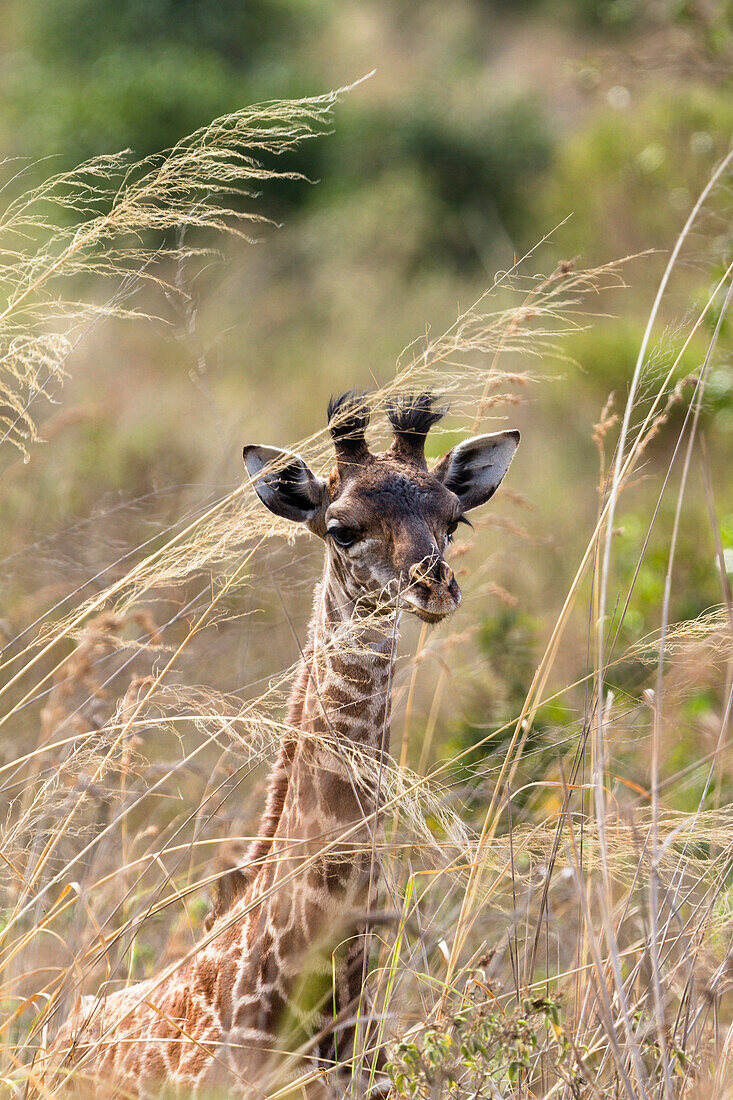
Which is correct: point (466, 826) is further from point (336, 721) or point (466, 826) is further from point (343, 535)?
point (343, 535)

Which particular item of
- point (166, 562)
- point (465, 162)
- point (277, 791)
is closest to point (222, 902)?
point (277, 791)

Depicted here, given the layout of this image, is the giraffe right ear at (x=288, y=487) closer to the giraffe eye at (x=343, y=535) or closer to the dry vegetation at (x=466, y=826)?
the giraffe eye at (x=343, y=535)

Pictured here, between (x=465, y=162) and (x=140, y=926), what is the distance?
1584 centimetres

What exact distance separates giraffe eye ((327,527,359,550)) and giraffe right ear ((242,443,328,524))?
163mm

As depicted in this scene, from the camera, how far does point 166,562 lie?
98.6 inches

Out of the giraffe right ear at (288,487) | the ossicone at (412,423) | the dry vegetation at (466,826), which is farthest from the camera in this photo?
the ossicone at (412,423)

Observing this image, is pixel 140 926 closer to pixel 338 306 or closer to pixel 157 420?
pixel 157 420

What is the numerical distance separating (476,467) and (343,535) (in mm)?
686

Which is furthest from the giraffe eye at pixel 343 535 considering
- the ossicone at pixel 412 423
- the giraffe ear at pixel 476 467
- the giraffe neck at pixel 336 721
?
the giraffe ear at pixel 476 467

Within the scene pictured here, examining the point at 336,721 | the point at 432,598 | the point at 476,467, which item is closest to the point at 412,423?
the point at 476,467

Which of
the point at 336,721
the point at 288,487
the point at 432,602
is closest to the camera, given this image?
the point at 432,602

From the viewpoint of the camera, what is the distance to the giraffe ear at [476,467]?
3535mm

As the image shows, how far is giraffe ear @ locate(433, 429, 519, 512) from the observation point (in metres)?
3.54

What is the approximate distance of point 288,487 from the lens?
330 cm
